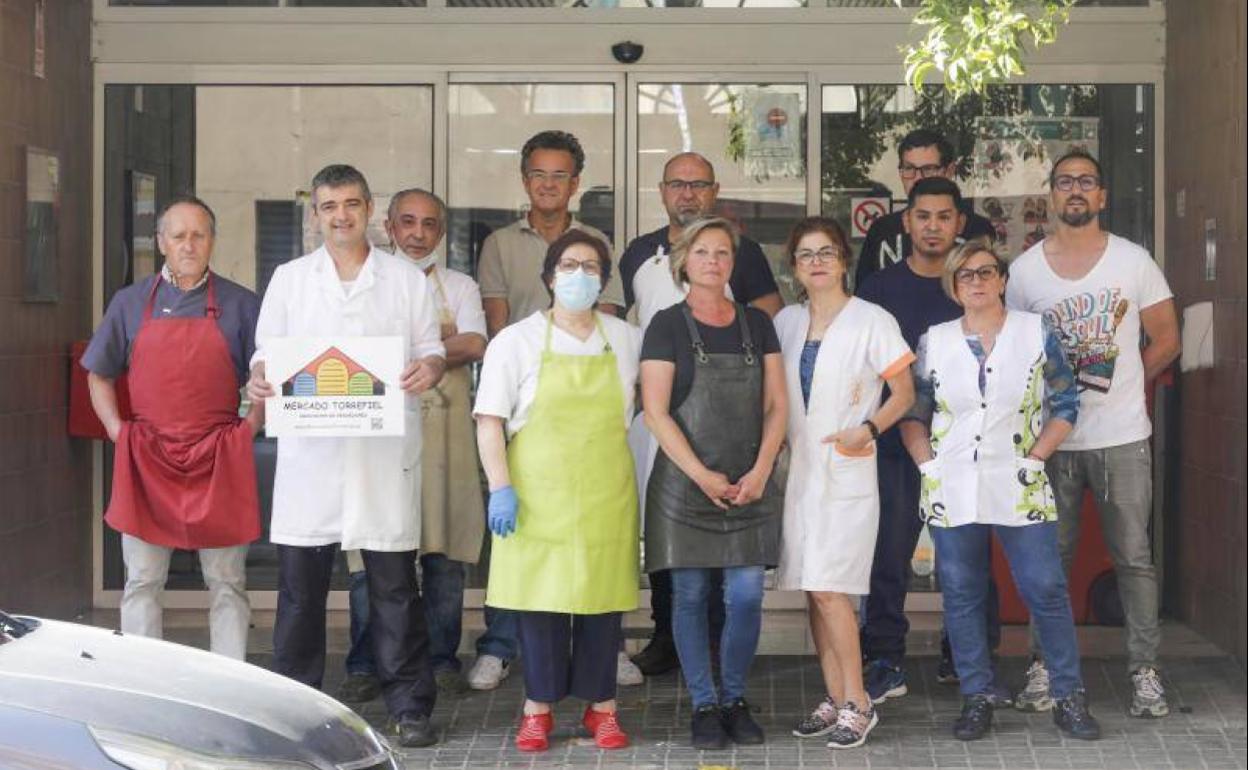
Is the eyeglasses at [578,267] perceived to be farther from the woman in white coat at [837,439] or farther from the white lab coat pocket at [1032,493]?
the white lab coat pocket at [1032,493]

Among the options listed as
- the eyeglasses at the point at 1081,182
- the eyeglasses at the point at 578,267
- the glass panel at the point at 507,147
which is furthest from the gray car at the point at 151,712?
the glass panel at the point at 507,147

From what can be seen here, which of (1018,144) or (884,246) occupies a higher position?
(1018,144)

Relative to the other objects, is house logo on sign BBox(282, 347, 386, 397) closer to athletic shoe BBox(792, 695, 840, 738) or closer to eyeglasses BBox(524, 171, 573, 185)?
eyeglasses BBox(524, 171, 573, 185)

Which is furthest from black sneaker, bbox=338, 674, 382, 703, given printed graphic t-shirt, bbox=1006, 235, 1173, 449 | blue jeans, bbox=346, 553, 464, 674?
printed graphic t-shirt, bbox=1006, 235, 1173, 449

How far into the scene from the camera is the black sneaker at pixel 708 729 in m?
7.39

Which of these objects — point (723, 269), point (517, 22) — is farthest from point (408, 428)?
point (517, 22)

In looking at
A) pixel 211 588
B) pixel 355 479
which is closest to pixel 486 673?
pixel 211 588

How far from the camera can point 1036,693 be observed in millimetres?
7977

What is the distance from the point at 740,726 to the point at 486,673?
1.35 m

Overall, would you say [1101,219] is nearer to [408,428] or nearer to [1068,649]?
[1068,649]

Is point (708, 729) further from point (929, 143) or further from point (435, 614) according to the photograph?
point (929, 143)

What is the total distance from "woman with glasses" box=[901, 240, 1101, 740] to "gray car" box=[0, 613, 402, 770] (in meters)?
2.67

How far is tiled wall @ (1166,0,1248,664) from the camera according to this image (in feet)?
28.1

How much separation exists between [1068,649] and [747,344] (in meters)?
1.68
